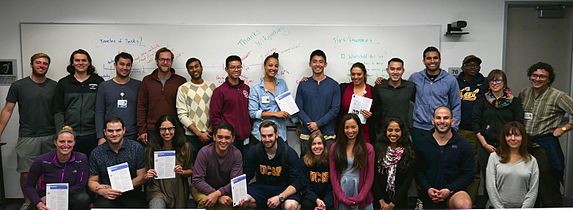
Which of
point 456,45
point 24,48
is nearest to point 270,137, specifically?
point 456,45

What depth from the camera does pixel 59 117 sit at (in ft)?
13.0

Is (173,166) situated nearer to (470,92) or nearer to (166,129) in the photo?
(166,129)

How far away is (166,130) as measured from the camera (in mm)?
3598

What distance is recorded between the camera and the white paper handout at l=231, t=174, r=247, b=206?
337cm

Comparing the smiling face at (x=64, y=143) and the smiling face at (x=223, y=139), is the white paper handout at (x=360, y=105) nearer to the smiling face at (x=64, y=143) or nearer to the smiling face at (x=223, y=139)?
the smiling face at (x=223, y=139)

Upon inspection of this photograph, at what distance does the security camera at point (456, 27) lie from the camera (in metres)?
4.44

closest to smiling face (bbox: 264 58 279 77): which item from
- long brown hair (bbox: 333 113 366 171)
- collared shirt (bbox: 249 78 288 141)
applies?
collared shirt (bbox: 249 78 288 141)

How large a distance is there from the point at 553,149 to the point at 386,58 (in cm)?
169

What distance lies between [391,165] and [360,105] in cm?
68

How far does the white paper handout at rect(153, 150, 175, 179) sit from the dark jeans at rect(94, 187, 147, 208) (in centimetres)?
22

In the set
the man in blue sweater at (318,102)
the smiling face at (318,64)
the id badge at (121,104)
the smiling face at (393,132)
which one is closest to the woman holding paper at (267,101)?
the man in blue sweater at (318,102)

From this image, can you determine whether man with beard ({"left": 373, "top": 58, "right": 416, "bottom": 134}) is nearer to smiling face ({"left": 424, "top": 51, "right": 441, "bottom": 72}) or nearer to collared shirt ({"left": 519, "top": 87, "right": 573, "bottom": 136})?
smiling face ({"left": 424, "top": 51, "right": 441, "bottom": 72})

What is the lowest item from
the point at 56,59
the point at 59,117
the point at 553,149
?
the point at 553,149

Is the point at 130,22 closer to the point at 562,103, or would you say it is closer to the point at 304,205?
the point at 304,205
